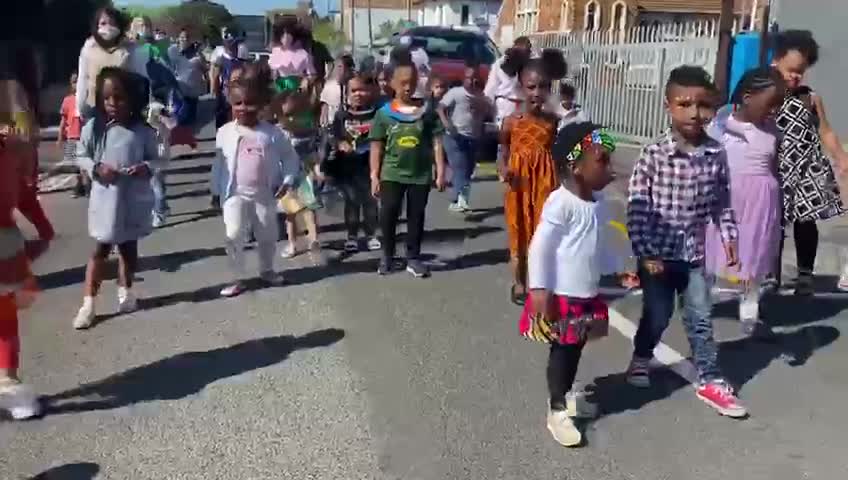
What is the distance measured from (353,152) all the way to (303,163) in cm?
54

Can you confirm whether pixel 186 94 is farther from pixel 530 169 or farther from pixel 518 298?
pixel 530 169

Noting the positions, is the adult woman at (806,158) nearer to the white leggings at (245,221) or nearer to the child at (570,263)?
the child at (570,263)

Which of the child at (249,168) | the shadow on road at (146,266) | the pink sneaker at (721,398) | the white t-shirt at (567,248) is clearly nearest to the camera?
the white t-shirt at (567,248)

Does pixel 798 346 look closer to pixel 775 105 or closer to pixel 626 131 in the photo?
pixel 775 105

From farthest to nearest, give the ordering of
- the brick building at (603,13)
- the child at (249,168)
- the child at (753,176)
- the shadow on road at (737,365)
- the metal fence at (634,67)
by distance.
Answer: the brick building at (603,13)
the metal fence at (634,67)
the child at (249,168)
the child at (753,176)
the shadow on road at (737,365)

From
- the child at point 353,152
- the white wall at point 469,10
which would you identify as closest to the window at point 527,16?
the white wall at point 469,10

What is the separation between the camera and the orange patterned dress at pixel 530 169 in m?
6.83

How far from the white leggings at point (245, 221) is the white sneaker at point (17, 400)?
2427 millimetres

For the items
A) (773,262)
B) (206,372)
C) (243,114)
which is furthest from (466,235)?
(206,372)

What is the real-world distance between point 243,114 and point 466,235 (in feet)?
10.7

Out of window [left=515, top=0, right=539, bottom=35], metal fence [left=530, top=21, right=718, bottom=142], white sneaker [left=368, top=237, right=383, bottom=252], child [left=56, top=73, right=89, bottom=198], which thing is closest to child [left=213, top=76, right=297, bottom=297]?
white sneaker [left=368, top=237, right=383, bottom=252]

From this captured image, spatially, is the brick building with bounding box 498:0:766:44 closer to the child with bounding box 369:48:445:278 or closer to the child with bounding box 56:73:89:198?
the child with bounding box 56:73:89:198

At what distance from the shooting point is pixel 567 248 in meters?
4.69

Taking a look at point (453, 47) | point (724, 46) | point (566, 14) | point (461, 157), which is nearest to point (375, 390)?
point (461, 157)
